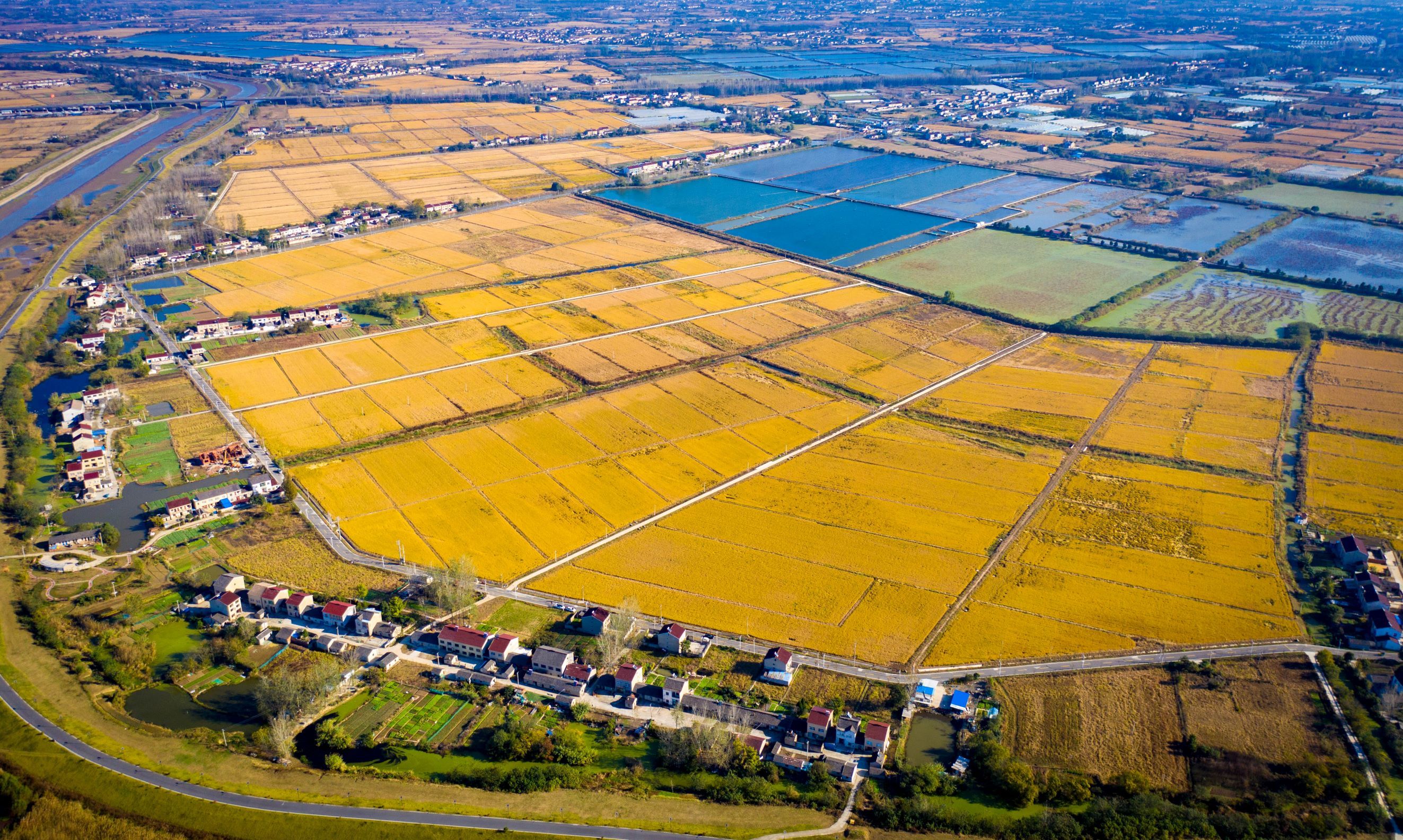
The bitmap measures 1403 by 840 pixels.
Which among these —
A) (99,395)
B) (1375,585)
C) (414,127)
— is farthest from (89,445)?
(414,127)

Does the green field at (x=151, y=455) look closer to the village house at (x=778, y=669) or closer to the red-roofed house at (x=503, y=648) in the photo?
the red-roofed house at (x=503, y=648)

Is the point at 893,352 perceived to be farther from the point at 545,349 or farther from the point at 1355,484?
the point at 1355,484

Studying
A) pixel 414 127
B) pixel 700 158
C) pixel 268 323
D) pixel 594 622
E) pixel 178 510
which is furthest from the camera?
pixel 414 127

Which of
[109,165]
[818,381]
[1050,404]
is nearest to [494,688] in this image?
[818,381]

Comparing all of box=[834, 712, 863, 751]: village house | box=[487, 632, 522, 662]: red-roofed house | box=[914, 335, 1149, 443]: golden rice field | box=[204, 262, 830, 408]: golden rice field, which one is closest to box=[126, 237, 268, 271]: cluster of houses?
box=[204, 262, 830, 408]: golden rice field

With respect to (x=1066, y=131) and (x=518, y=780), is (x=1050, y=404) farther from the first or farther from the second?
(x=1066, y=131)

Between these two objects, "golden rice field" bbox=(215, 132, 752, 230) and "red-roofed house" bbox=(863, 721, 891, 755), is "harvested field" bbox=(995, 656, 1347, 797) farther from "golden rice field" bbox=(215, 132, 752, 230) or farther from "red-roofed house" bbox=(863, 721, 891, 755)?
"golden rice field" bbox=(215, 132, 752, 230)

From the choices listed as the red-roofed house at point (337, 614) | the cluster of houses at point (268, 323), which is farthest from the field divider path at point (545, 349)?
the red-roofed house at point (337, 614)
